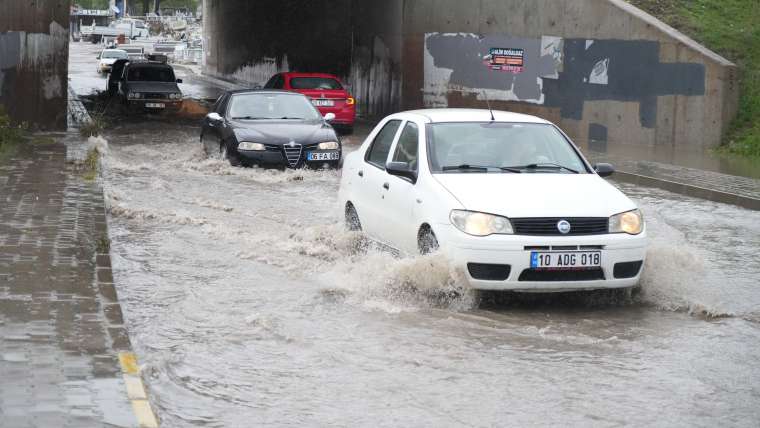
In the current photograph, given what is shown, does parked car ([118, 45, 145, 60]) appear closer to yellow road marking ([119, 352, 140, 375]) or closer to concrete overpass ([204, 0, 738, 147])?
concrete overpass ([204, 0, 738, 147])

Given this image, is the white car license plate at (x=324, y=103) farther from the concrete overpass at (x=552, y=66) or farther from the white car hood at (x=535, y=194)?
the white car hood at (x=535, y=194)

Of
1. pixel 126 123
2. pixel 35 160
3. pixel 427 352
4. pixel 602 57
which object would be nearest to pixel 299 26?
pixel 126 123

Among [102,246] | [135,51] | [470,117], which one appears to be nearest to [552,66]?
[470,117]

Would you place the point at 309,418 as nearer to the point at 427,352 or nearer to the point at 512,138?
the point at 427,352

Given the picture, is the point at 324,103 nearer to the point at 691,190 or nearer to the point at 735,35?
the point at 735,35

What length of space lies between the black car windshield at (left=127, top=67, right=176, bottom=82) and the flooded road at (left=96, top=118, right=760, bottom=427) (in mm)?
22634

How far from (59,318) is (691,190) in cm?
1181

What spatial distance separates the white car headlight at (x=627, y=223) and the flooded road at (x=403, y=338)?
644mm

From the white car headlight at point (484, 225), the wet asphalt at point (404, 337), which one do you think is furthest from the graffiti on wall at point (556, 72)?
the white car headlight at point (484, 225)

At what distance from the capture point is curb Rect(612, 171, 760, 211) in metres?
16.2

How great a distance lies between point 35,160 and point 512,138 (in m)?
10.3

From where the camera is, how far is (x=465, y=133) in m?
10.2

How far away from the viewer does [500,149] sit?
998 cm

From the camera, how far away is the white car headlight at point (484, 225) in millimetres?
8633
